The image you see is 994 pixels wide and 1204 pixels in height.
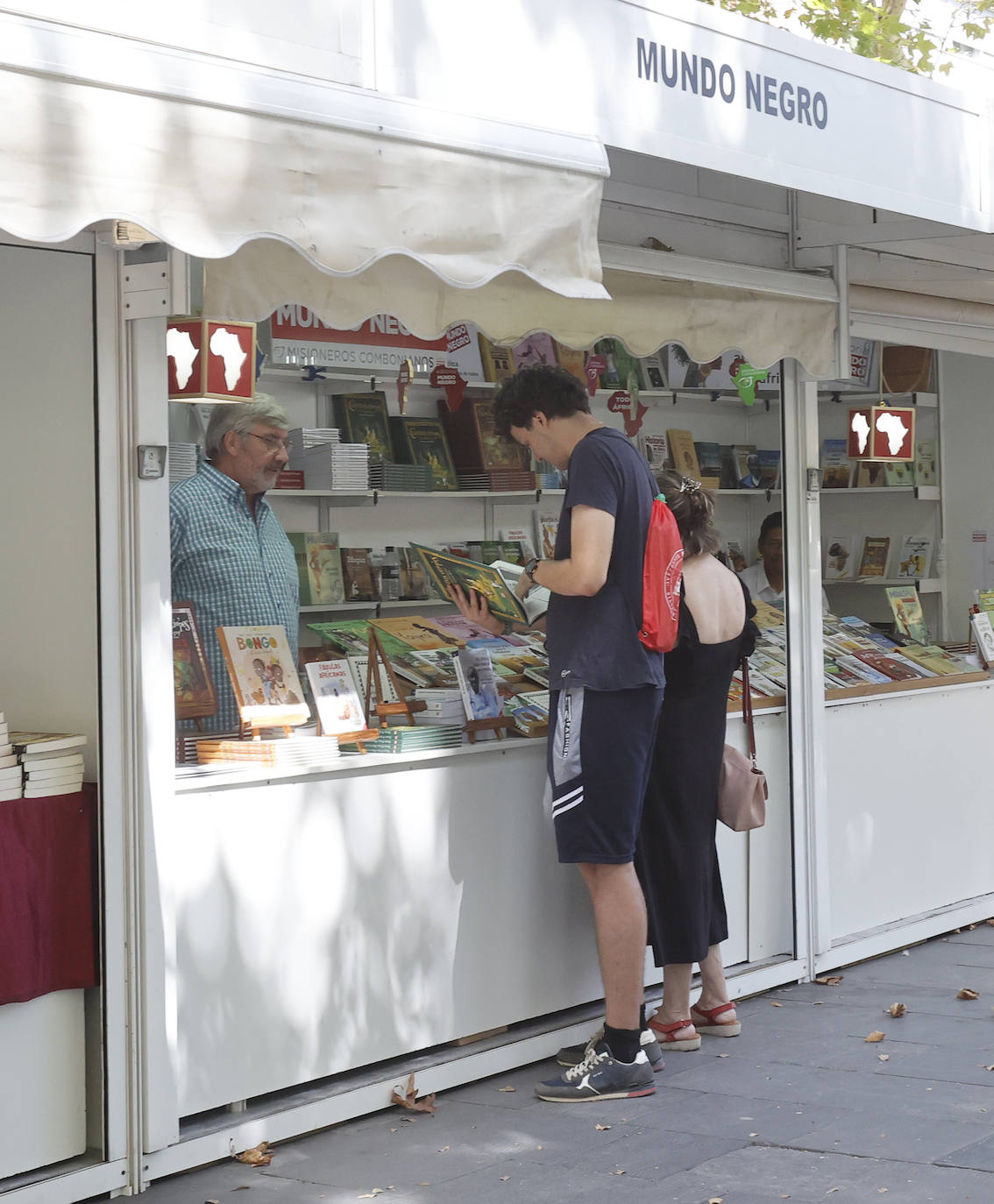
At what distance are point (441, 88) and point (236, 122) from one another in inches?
33.1

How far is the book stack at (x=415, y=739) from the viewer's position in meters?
4.48

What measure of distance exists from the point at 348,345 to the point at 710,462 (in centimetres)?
252

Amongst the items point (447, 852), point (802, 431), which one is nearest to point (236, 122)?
point (447, 852)

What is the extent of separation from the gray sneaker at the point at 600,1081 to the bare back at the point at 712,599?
1.24m

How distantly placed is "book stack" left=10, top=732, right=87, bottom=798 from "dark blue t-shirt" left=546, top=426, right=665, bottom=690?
1.36 meters

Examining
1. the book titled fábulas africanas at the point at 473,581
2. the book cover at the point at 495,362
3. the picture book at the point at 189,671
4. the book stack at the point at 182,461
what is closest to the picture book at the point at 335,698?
the picture book at the point at 189,671

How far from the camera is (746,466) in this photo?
8.45m

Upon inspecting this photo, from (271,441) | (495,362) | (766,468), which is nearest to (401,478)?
(495,362)

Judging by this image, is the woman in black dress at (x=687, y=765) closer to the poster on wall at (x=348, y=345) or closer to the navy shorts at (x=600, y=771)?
the navy shorts at (x=600, y=771)

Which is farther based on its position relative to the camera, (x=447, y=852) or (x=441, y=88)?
(x=447, y=852)

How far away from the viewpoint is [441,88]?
380cm

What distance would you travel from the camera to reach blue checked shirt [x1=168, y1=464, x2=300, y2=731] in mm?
4352

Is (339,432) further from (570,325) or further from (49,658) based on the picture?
(49,658)

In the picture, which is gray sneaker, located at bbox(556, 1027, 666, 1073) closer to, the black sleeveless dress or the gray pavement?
the gray pavement
